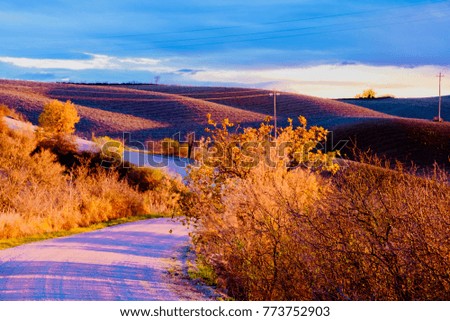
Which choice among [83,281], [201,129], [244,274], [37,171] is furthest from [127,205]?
[201,129]

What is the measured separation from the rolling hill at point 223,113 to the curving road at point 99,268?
32.4 metres

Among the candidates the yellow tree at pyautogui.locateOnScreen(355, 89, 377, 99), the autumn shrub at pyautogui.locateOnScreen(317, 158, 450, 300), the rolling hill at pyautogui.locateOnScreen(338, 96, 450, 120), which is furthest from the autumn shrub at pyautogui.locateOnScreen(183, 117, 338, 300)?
the yellow tree at pyautogui.locateOnScreen(355, 89, 377, 99)

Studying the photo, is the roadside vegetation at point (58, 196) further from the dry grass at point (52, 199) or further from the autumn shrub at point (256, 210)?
the autumn shrub at point (256, 210)

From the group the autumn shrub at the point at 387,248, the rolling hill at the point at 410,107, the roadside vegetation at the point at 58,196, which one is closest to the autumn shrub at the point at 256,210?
the autumn shrub at the point at 387,248

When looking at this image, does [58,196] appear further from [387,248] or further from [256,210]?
[387,248]

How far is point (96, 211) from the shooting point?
69.4ft

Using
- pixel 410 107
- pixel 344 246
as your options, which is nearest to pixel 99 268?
pixel 344 246

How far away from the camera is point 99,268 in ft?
38.3

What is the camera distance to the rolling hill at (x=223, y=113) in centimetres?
6203

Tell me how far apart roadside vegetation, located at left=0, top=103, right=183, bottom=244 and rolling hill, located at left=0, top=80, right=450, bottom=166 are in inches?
922

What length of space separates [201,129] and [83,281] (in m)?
66.6

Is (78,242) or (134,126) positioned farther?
(134,126)

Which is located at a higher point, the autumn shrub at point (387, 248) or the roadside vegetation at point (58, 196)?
the autumn shrub at point (387, 248)

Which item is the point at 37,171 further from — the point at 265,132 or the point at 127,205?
the point at 265,132
